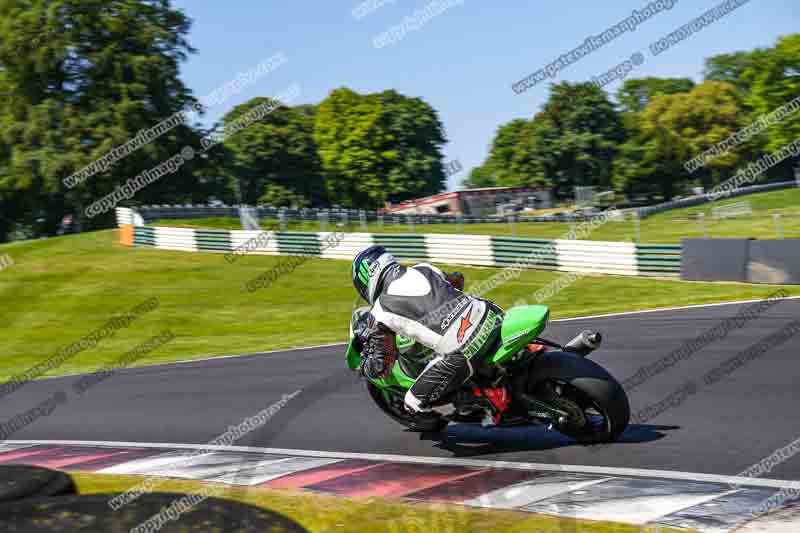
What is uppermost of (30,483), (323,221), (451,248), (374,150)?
(374,150)

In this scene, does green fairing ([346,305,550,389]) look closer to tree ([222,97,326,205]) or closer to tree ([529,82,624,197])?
tree ([222,97,326,205])

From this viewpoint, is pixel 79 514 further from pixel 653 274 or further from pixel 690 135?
pixel 690 135

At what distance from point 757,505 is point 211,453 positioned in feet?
15.2

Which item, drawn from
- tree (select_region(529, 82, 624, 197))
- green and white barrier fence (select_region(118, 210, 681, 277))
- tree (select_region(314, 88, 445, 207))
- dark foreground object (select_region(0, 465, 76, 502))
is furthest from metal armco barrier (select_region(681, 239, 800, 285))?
tree (select_region(314, 88, 445, 207))

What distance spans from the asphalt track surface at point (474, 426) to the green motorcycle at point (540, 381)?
0.81 feet

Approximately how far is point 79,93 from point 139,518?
1999 inches

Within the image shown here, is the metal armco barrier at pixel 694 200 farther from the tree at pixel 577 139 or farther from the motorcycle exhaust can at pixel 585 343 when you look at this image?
the motorcycle exhaust can at pixel 585 343

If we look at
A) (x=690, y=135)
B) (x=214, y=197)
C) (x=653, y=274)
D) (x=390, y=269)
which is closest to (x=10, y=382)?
(x=390, y=269)

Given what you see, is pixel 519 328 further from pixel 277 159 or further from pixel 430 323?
pixel 277 159

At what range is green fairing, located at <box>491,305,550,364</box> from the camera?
646cm

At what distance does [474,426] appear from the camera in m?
7.89

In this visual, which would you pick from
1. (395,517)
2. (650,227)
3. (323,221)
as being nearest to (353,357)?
(395,517)

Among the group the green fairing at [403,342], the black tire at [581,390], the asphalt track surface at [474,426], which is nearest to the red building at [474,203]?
the asphalt track surface at [474,426]

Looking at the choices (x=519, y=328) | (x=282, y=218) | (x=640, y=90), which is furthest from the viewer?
(x=640, y=90)
